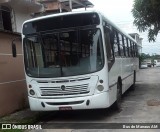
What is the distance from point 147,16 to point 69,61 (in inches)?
437

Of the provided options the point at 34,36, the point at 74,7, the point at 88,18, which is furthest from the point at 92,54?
the point at 74,7

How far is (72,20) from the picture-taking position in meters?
11.0

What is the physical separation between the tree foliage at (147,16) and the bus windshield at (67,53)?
8067 millimetres

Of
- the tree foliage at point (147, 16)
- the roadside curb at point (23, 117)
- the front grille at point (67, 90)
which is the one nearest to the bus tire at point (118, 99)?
the front grille at point (67, 90)

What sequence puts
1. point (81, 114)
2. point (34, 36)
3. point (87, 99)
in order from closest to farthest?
point (87, 99)
point (34, 36)
point (81, 114)

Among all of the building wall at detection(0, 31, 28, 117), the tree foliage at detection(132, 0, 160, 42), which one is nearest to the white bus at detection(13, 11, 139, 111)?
the building wall at detection(0, 31, 28, 117)

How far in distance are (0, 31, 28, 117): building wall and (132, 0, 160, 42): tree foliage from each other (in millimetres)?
7588

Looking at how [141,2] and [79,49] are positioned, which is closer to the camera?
[79,49]

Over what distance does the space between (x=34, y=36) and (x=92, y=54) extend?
77.7 inches

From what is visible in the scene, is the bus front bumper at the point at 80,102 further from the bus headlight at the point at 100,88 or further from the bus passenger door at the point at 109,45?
the bus passenger door at the point at 109,45

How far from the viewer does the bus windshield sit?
1076cm

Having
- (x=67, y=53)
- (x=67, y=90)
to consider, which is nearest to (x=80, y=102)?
(x=67, y=90)

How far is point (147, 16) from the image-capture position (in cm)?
2086

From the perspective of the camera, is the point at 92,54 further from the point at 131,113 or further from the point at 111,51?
the point at 131,113
